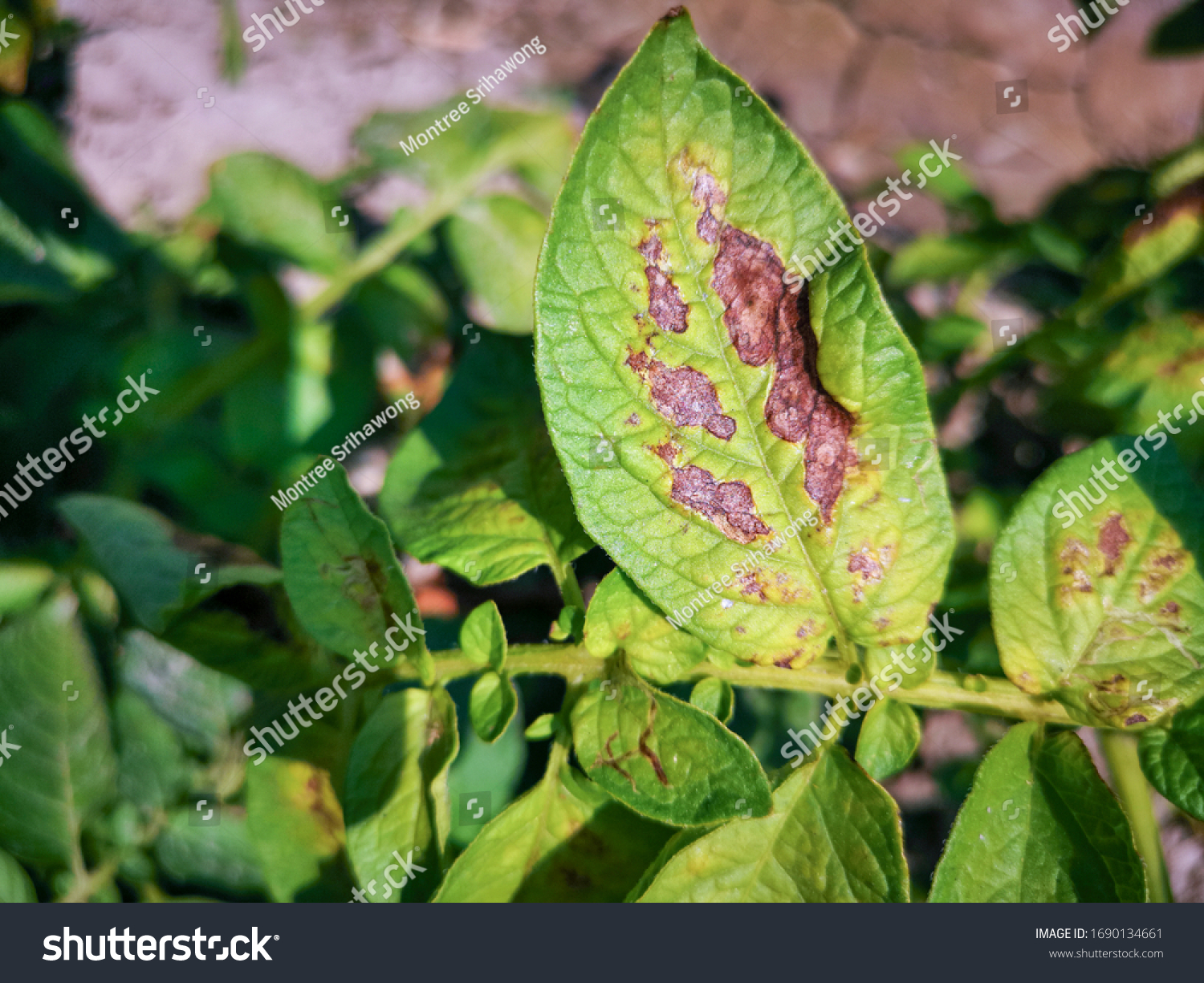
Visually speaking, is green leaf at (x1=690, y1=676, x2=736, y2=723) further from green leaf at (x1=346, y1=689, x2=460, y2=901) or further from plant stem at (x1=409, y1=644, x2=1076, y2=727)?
green leaf at (x1=346, y1=689, x2=460, y2=901)

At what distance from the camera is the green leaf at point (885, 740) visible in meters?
1.08

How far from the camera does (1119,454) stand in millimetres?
1071

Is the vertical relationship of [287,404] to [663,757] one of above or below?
above

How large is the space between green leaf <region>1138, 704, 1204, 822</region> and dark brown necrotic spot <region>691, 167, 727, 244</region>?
834 mm

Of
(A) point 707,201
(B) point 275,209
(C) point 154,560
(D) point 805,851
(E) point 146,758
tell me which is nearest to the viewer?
(A) point 707,201

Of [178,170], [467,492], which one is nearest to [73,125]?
[178,170]

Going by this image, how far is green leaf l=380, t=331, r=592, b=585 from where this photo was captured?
1.17 meters

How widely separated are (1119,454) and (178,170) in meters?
2.09

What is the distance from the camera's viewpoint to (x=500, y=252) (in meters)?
1.79

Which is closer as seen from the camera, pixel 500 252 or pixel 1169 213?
pixel 1169 213

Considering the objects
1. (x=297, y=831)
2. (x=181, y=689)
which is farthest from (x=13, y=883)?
(x=297, y=831)

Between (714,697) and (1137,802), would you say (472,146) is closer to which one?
(714,697)

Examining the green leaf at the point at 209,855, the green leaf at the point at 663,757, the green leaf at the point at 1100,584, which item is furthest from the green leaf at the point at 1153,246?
the green leaf at the point at 209,855

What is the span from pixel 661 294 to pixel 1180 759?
848 millimetres
